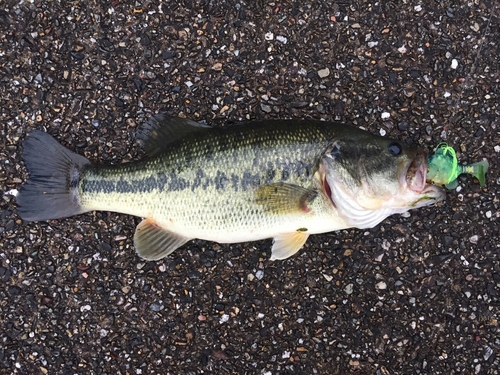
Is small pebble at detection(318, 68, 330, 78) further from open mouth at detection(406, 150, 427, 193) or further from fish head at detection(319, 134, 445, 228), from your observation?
open mouth at detection(406, 150, 427, 193)

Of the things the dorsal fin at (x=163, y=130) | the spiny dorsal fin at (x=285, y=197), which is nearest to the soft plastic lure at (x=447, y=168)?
the spiny dorsal fin at (x=285, y=197)

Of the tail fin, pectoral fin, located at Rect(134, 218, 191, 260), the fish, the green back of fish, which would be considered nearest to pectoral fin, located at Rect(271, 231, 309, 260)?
the fish

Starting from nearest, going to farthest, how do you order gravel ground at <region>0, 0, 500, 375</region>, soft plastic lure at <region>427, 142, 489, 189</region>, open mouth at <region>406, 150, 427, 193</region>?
open mouth at <region>406, 150, 427, 193</region> < soft plastic lure at <region>427, 142, 489, 189</region> < gravel ground at <region>0, 0, 500, 375</region>

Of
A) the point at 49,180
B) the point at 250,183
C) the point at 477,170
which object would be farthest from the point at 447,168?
the point at 49,180

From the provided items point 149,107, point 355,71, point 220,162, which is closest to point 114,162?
point 149,107

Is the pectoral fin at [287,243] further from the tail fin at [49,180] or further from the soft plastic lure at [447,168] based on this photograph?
the tail fin at [49,180]

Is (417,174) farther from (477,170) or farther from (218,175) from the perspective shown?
(218,175)
